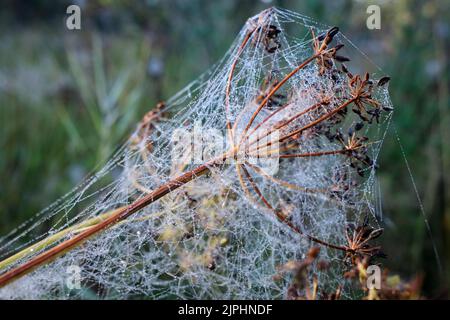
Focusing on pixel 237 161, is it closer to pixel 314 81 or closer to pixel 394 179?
pixel 314 81

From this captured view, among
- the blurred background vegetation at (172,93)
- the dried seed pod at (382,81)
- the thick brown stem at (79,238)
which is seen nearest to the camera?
the thick brown stem at (79,238)

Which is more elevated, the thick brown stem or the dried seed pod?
the dried seed pod

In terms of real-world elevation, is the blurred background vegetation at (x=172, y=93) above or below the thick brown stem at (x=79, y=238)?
above

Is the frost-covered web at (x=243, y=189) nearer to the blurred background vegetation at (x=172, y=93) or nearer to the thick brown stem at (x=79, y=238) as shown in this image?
the thick brown stem at (x=79, y=238)

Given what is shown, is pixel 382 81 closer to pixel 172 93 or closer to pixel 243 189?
pixel 243 189

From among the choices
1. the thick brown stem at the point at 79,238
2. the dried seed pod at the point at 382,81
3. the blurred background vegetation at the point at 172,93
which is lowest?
the thick brown stem at the point at 79,238

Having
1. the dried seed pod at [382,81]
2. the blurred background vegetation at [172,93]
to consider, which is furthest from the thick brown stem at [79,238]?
the blurred background vegetation at [172,93]

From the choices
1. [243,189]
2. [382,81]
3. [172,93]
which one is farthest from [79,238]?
[172,93]

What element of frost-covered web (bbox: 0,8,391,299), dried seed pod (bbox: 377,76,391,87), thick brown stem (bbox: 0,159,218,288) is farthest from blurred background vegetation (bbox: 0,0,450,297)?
thick brown stem (bbox: 0,159,218,288)

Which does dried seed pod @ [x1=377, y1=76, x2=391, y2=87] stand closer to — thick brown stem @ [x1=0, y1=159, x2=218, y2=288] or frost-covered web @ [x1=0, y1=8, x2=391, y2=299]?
frost-covered web @ [x1=0, y1=8, x2=391, y2=299]
